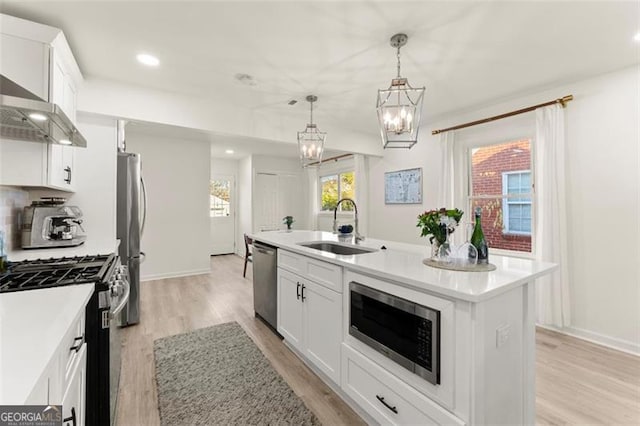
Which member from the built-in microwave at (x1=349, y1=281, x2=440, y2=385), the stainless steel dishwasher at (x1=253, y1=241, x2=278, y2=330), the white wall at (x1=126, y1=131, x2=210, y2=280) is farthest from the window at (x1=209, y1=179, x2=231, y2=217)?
the built-in microwave at (x1=349, y1=281, x2=440, y2=385)

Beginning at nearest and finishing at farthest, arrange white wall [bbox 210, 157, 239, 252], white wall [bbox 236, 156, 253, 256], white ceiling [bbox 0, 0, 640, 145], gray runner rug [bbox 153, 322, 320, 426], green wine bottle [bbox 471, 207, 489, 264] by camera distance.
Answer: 1. green wine bottle [bbox 471, 207, 489, 264]
2. gray runner rug [bbox 153, 322, 320, 426]
3. white ceiling [bbox 0, 0, 640, 145]
4. white wall [bbox 236, 156, 253, 256]
5. white wall [bbox 210, 157, 239, 252]

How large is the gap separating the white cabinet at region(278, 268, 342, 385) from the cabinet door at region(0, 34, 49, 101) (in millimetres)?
2125

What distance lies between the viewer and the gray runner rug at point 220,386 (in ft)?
5.68

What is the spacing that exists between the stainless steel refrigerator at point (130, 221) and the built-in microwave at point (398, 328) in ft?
8.44

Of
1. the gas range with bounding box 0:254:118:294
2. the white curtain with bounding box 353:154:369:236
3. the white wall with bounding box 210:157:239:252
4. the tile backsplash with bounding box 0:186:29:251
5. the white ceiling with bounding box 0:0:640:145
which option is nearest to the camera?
the gas range with bounding box 0:254:118:294

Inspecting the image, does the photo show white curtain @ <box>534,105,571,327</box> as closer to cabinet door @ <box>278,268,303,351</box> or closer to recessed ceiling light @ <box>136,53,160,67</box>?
cabinet door @ <box>278,268,303,351</box>

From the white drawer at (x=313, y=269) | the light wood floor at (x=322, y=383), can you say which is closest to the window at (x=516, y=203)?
the light wood floor at (x=322, y=383)

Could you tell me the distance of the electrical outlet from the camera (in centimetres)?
129

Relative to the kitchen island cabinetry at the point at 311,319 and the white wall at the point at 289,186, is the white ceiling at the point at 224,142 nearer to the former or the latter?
the white wall at the point at 289,186

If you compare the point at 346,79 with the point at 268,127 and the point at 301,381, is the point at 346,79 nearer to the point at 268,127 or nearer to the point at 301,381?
the point at 268,127

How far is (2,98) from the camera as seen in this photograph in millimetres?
1293

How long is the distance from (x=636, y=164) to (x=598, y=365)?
1.79m

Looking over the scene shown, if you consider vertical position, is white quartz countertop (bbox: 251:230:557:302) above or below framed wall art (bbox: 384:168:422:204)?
below

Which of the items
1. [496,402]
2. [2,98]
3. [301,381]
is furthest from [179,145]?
[496,402]
